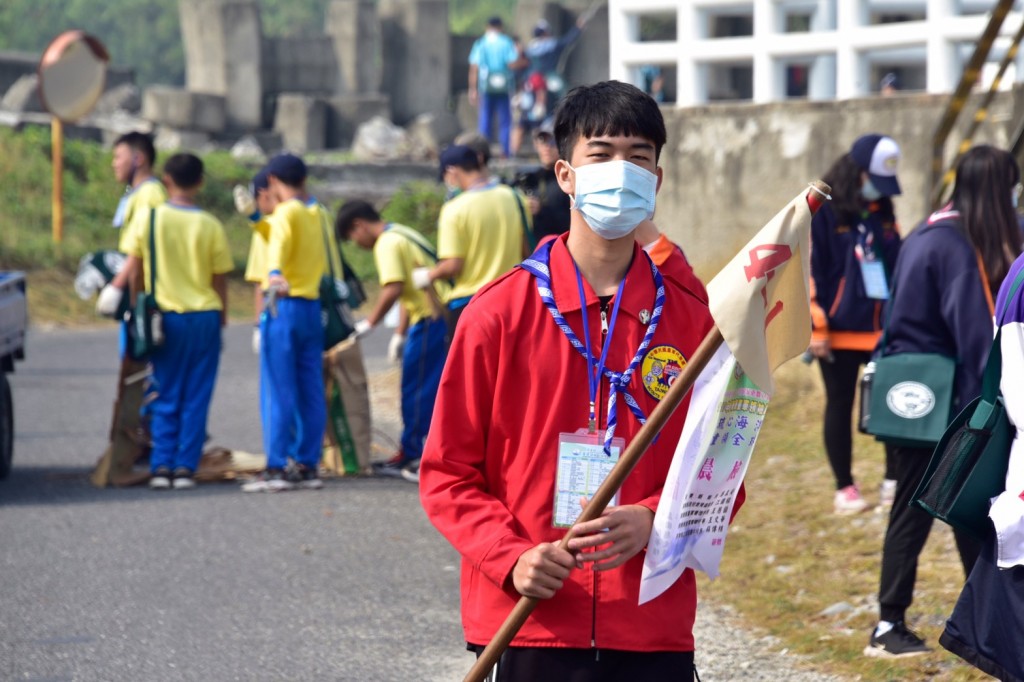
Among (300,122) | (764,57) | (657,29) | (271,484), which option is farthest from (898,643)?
(657,29)

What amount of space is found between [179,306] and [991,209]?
16.9ft

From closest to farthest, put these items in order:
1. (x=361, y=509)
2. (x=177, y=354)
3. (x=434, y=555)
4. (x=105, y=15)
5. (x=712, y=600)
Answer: (x=712, y=600)
(x=434, y=555)
(x=361, y=509)
(x=177, y=354)
(x=105, y=15)

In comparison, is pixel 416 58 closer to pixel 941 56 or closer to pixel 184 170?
pixel 941 56

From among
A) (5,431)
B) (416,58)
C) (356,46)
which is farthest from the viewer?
(356,46)

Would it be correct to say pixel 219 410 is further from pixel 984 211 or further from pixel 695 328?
pixel 695 328

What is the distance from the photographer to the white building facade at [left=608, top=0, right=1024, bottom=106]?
32.1 ft

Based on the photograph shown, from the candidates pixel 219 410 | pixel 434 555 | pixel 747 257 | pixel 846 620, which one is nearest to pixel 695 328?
pixel 747 257

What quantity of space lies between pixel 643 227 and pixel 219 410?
23.3 ft

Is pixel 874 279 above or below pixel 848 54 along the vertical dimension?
below

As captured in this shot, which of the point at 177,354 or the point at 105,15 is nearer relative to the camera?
the point at 177,354

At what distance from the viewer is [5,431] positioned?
9.04 metres

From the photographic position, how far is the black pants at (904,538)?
17.9 ft

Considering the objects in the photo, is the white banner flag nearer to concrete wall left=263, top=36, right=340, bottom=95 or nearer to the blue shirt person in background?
the blue shirt person in background

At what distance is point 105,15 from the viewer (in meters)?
70.4
